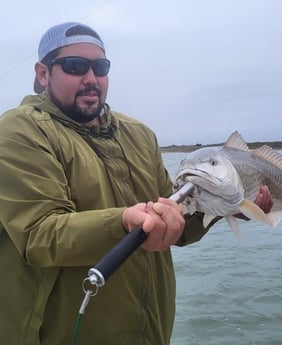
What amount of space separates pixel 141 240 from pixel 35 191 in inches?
30.2

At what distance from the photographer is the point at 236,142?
12.2 feet

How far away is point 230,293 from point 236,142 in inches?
238

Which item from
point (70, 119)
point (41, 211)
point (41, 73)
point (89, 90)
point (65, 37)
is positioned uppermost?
point (65, 37)

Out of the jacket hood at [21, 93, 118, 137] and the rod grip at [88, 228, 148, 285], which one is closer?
the rod grip at [88, 228, 148, 285]

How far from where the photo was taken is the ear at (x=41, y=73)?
3.52 m

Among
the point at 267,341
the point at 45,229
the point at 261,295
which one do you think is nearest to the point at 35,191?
the point at 45,229

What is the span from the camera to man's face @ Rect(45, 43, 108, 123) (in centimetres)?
333

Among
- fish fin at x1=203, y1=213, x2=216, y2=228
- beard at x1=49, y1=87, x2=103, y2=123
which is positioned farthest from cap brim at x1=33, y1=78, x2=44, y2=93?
fish fin at x1=203, y1=213, x2=216, y2=228

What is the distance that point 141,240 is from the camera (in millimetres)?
2221

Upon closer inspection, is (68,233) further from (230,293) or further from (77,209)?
(230,293)

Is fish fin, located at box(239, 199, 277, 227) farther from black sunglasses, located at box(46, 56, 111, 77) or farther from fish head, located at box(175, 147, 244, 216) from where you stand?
black sunglasses, located at box(46, 56, 111, 77)

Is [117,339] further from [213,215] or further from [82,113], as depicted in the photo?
[82,113]

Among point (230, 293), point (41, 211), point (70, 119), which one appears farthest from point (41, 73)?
point (230, 293)

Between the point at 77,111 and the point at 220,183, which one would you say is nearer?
the point at 220,183
